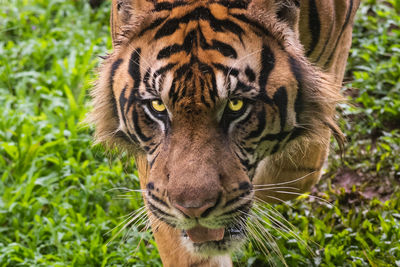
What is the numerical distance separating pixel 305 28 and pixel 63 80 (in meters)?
2.83

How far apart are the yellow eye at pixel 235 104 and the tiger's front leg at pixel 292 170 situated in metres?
0.65

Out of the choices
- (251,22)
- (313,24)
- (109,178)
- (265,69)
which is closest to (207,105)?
(265,69)

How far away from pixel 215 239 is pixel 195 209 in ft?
1.30

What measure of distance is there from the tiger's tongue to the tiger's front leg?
562 mm

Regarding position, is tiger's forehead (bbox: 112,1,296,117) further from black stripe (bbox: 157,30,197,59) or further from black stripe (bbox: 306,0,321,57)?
black stripe (bbox: 306,0,321,57)

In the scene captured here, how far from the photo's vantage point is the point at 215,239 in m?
2.74

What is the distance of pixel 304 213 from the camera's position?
4.16m

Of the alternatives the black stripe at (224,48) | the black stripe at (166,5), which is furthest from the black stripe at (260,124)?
the black stripe at (166,5)

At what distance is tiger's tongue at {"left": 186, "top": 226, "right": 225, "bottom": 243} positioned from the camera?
271 centimetres

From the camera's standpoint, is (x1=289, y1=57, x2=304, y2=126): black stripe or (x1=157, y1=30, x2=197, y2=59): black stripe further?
(x1=289, y1=57, x2=304, y2=126): black stripe

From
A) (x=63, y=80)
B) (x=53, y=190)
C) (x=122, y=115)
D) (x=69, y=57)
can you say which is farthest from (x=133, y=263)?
(x=69, y=57)

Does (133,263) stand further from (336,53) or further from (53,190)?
(336,53)

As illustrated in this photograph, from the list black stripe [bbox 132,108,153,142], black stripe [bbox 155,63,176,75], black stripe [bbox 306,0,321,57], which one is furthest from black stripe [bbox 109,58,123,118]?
black stripe [bbox 306,0,321,57]

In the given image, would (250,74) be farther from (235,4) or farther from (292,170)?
(292,170)
